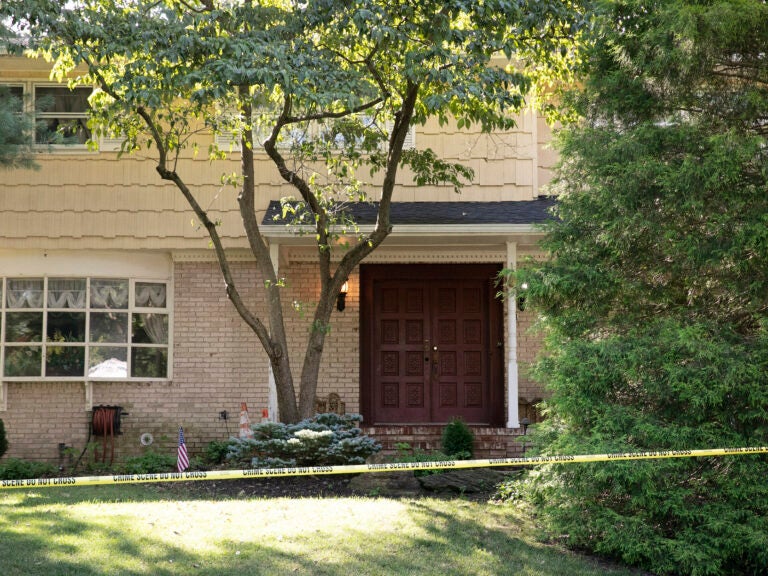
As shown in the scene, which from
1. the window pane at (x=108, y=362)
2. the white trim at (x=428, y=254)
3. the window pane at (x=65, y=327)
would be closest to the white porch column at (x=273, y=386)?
the white trim at (x=428, y=254)

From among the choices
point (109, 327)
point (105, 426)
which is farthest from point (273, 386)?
point (109, 327)

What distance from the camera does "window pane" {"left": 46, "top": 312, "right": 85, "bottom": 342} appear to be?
12.5m

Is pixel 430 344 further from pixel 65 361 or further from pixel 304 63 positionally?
pixel 304 63

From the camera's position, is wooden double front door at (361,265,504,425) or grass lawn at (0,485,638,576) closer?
grass lawn at (0,485,638,576)

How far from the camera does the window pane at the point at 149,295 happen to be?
1266cm

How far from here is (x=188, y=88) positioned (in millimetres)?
9523

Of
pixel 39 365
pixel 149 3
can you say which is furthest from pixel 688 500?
pixel 39 365

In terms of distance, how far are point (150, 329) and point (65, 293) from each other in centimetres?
131

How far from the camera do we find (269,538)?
703 cm

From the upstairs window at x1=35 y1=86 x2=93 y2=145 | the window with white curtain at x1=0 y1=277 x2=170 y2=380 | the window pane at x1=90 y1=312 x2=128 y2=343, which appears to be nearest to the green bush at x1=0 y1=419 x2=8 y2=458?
the window with white curtain at x1=0 y1=277 x2=170 y2=380

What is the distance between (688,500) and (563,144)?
3211mm

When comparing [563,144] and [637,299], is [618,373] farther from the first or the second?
[563,144]

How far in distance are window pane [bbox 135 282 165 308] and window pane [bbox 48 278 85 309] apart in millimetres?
781

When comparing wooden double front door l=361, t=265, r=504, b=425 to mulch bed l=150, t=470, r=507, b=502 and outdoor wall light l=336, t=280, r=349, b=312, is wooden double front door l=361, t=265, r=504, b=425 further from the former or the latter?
mulch bed l=150, t=470, r=507, b=502
